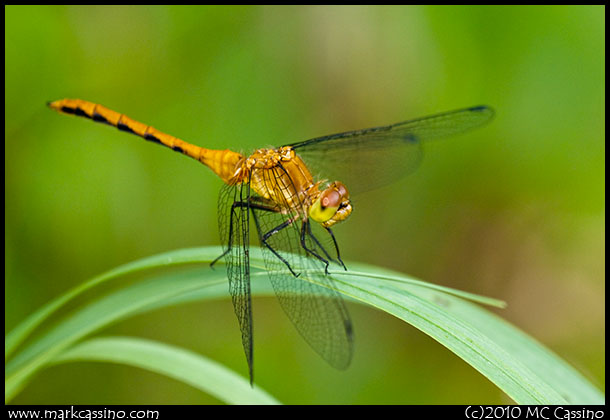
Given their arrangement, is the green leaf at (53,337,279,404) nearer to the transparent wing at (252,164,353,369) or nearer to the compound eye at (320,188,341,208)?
the transparent wing at (252,164,353,369)

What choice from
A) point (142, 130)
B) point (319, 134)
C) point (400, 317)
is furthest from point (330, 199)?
point (319, 134)

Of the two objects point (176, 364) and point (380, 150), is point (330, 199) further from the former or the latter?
point (176, 364)

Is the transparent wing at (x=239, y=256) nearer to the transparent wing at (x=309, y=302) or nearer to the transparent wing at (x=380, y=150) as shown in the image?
the transparent wing at (x=309, y=302)

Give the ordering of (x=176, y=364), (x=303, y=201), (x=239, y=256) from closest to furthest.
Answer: (x=239, y=256) < (x=176, y=364) < (x=303, y=201)

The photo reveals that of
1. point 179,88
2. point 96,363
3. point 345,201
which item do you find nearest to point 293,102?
point 179,88

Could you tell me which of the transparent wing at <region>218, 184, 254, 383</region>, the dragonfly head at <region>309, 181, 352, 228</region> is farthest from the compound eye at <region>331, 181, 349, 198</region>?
the transparent wing at <region>218, 184, 254, 383</region>

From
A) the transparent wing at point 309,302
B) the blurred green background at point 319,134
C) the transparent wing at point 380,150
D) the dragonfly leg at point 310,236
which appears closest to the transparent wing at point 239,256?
the transparent wing at point 309,302
